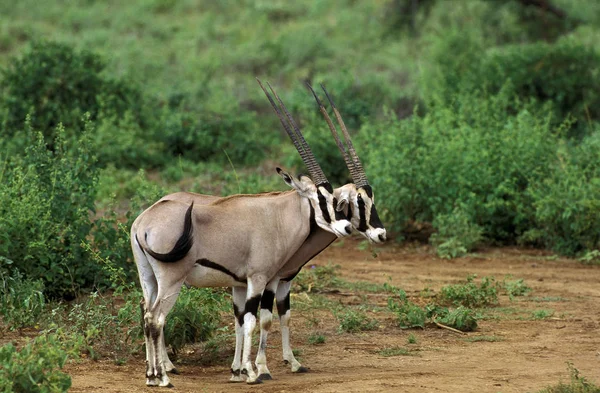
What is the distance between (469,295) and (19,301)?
4.15m

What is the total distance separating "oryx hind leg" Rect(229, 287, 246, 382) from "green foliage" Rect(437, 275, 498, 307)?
2.96m

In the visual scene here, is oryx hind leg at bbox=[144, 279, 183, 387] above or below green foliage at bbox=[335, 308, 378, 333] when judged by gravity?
above

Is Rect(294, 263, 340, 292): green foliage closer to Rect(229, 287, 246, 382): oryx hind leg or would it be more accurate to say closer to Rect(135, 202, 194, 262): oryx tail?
Rect(229, 287, 246, 382): oryx hind leg

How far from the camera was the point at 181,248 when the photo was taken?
270 inches

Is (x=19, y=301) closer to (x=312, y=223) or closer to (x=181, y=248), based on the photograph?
(x=181, y=248)

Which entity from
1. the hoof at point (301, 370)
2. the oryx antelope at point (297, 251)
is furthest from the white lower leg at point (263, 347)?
the hoof at point (301, 370)

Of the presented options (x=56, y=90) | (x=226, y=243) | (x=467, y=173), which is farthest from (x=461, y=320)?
(x=56, y=90)

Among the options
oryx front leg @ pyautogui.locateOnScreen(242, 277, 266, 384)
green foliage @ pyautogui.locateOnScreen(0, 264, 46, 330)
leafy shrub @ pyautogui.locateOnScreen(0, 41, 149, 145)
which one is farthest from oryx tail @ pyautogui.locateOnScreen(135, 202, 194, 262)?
leafy shrub @ pyautogui.locateOnScreen(0, 41, 149, 145)

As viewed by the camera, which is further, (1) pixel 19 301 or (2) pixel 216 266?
(1) pixel 19 301

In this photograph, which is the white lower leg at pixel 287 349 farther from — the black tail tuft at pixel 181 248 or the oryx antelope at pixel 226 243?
the black tail tuft at pixel 181 248

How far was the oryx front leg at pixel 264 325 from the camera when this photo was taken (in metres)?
7.34

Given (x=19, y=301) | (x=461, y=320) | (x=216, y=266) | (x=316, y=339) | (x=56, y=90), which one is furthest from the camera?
(x=56, y=90)

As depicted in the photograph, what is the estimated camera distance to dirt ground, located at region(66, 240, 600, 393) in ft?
22.9

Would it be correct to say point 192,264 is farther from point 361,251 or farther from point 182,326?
point 361,251
